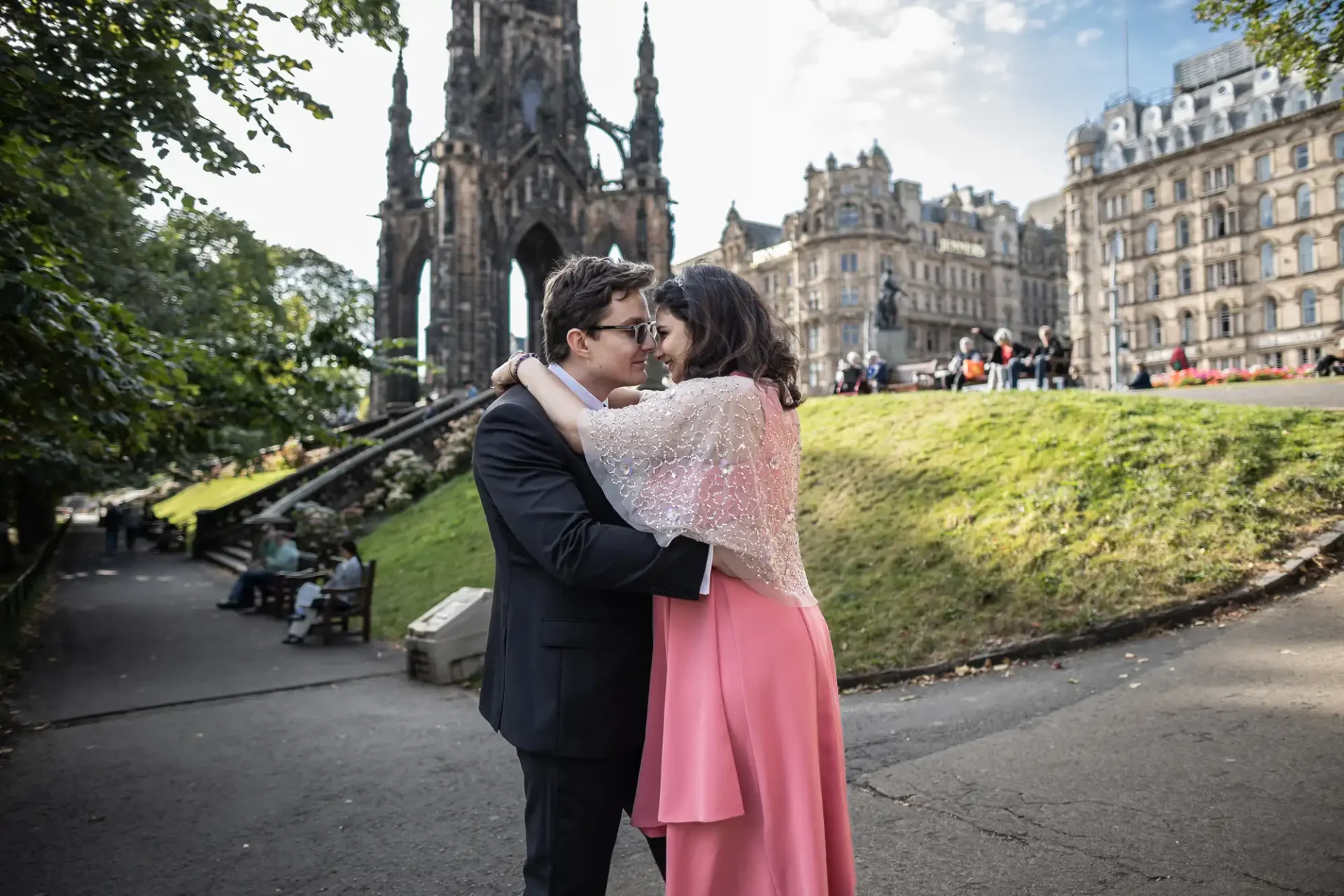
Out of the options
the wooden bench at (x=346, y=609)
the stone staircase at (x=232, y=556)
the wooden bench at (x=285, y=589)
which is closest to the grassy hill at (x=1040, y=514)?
the wooden bench at (x=346, y=609)

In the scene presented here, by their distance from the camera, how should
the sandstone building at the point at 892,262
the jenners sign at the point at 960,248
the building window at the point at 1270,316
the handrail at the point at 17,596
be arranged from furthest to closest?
the jenners sign at the point at 960,248
the sandstone building at the point at 892,262
the building window at the point at 1270,316
the handrail at the point at 17,596

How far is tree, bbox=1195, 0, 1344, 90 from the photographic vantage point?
8953 millimetres

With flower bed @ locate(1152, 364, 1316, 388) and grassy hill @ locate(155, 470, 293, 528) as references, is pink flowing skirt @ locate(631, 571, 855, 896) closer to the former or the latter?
flower bed @ locate(1152, 364, 1316, 388)

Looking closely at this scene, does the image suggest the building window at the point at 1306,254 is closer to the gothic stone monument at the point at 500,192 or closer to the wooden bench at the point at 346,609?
the gothic stone monument at the point at 500,192

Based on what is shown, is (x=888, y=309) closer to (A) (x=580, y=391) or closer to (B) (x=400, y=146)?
(A) (x=580, y=391)

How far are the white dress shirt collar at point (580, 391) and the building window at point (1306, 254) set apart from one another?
6335 centimetres

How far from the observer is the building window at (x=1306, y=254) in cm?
5250

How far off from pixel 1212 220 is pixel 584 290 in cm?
6614

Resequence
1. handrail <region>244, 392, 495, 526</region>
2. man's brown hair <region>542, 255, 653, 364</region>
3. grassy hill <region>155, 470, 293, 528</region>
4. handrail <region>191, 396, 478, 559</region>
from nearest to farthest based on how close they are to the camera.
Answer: man's brown hair <region>542, 255, 653, 364</region>
handrail <region>244, 392, 495, 526</region>
handrail <region>191, 396, 478, 559</region>
grassy hill <region>155, 470, 293, 528</region>

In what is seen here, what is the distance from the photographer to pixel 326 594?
478 inches

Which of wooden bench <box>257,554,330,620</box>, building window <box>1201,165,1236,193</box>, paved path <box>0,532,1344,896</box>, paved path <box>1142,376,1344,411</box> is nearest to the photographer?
paved path <box>0,532,1344,896</box>

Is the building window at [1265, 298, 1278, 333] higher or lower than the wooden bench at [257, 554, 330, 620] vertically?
higher

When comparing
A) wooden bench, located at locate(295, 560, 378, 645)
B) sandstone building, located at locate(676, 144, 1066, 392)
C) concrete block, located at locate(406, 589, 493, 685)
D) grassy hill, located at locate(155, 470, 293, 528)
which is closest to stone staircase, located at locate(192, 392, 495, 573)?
grassy hill, located at locate(155, 470, 293, 528)

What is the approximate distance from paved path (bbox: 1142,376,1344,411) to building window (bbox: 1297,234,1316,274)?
43013 mm
